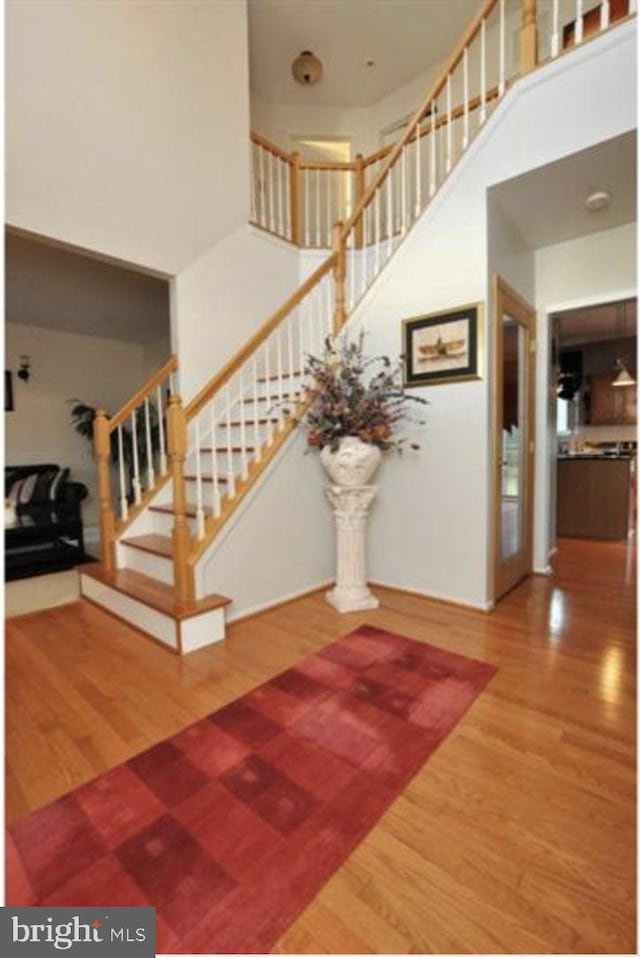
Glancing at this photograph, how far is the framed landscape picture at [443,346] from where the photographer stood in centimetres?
299

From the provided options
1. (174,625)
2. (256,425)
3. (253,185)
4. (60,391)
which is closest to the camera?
(174,625)

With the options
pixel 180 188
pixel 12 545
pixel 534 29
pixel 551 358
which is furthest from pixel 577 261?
pixel 12 545

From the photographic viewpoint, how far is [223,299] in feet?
13.8

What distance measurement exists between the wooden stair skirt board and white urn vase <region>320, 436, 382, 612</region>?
87 centimetres

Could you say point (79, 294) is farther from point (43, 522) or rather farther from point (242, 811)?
point (242, 811)

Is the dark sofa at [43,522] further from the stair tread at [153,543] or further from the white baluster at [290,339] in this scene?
the white baluster at [290,339]

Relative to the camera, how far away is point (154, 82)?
3445 mm

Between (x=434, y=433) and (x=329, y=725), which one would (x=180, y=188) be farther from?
(x=329, y=725)

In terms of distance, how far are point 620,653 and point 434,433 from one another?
5.56ft

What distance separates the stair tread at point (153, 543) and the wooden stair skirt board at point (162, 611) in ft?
0.68

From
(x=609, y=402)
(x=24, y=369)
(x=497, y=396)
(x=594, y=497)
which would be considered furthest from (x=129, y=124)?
(x=609, y=402)

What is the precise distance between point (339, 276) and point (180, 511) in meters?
2.35

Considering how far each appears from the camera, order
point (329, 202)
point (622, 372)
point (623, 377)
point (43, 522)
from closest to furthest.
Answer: point (43, 522) → point (329, 202) → point (623, 377) → point (622, 372)

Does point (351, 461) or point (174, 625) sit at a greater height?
point (351, 461)
